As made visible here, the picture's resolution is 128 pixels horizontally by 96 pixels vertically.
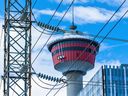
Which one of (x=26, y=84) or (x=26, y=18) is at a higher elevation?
(x=26, y=18)

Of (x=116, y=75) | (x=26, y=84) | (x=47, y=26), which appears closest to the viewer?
(x=26, y=84)

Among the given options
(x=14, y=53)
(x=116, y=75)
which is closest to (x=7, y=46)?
(x=14, y=53)

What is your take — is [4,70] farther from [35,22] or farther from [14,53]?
[35,22]

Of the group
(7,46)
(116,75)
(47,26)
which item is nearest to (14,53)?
(7,46)

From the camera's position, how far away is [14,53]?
3188 centimetres

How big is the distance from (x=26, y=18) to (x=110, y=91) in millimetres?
Answer: 165290

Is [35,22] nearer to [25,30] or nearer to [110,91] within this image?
[25,30]

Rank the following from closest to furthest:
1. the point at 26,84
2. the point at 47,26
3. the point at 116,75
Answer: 1. the point at 26,84
2. the point at 47,26
3. the point at 116,75

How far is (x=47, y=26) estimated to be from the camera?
33781mm

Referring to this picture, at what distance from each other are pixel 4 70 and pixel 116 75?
527 ft

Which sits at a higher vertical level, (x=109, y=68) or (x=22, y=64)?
(x=109, y=68)

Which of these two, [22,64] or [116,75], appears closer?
[22,64]

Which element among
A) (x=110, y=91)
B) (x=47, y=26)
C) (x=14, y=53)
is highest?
(x=110, y=91)

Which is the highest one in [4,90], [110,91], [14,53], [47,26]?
[110,91]
